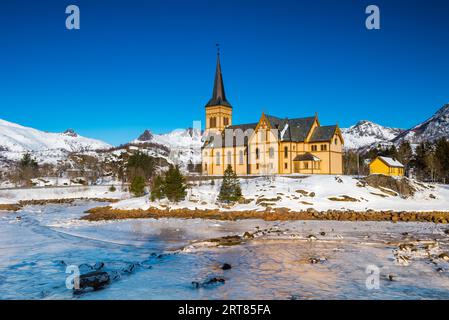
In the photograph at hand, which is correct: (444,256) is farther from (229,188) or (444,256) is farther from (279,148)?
(279,148)

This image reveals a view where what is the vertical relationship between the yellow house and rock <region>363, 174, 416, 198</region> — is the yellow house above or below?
above

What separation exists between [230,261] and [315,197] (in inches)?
1126

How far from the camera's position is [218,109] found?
85.4 m

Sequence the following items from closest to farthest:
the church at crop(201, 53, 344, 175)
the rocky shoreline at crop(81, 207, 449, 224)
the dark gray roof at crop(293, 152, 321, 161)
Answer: the rocky shoreline at crop(81, 207, 449, 224) < the dark gray roof at crop(293, 152, 321, 161) < the church at crop(201, 53, 344, 175)

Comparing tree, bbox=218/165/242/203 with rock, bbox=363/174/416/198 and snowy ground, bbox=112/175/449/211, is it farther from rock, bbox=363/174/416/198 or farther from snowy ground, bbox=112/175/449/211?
rock, bbox=363/174/416/198

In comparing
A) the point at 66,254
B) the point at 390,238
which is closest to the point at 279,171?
the point at 390,238

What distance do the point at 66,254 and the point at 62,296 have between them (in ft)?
27.4

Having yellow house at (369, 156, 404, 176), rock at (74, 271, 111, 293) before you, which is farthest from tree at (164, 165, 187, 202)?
yellow house at (369, 156, 404, 176)

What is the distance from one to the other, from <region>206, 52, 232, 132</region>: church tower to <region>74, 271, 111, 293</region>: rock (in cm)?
7115

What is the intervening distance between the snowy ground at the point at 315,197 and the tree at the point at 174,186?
3.52ft

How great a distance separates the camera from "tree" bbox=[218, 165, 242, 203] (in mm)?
44188

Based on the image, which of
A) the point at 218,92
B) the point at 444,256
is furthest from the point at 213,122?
the point at 444,256

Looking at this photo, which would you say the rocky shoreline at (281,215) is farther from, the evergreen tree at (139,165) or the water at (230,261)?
the evergreen tree at (139,165)
